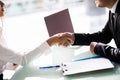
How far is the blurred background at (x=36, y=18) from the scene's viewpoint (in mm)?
1940

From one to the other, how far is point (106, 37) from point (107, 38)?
0.04 ft

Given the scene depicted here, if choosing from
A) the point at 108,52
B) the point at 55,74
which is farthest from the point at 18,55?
the point at 108,52

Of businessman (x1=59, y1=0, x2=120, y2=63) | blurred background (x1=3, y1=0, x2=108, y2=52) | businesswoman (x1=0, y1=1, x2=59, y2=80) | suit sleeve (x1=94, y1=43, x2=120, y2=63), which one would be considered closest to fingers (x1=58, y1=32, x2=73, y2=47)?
businessman (x1=59, y1=0, x2=120, y2=63)

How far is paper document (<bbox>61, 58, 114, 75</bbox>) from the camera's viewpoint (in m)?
1.10

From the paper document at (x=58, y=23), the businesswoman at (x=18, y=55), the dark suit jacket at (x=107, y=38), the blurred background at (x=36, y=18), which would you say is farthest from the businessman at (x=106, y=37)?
the blurred background at (x=36, y=18)

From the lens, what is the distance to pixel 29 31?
2.05 metres

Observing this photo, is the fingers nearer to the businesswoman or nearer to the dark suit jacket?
the dark suit jacket

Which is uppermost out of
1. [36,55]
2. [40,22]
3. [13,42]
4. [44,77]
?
[40,22]

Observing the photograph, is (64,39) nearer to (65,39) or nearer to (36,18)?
(65,39)

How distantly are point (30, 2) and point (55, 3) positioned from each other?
25cm

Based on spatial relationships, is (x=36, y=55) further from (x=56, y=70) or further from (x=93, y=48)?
(x=93, y=48)

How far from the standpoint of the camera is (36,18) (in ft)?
6.77

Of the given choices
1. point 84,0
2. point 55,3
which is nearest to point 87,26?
point 84,0

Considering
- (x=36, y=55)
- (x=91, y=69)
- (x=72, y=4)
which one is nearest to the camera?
(x=91, y=69)
